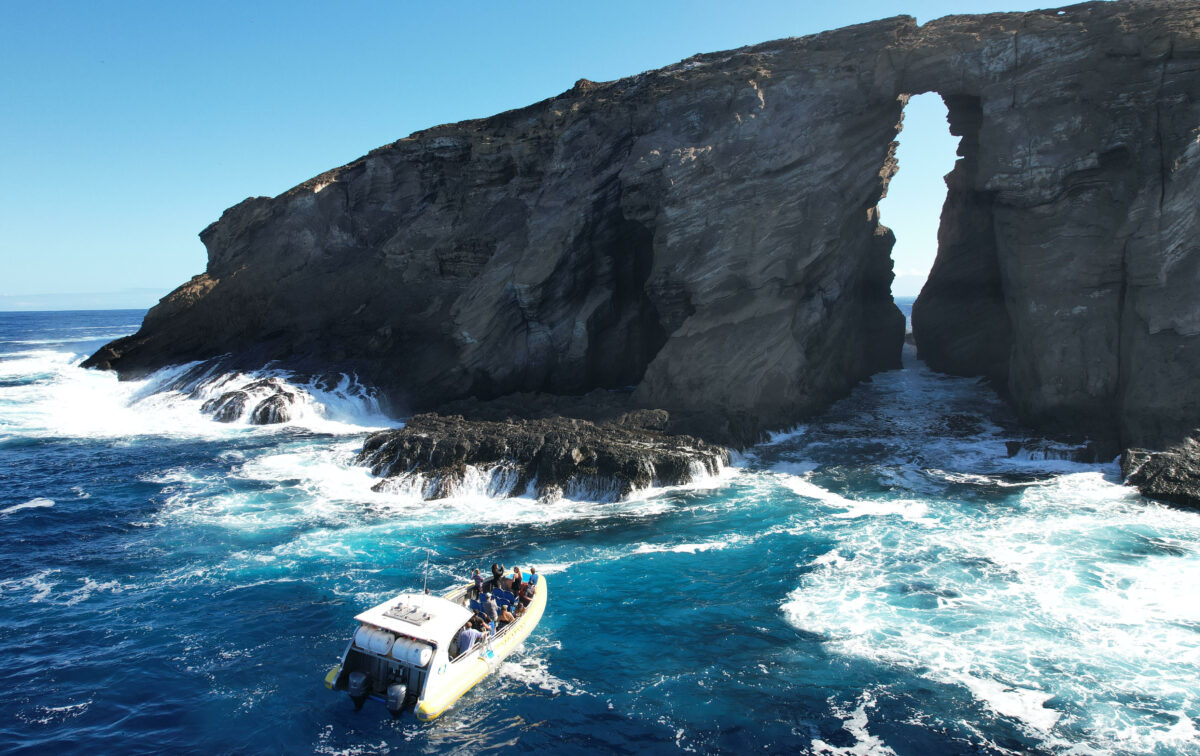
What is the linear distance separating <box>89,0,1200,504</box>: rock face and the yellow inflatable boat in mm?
22305

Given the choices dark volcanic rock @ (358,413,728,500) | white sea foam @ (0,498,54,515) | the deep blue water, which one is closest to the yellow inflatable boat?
the deep blue water

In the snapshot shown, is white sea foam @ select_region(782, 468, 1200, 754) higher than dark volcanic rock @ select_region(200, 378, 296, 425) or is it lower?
lower

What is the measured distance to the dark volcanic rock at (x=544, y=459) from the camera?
28.3 m

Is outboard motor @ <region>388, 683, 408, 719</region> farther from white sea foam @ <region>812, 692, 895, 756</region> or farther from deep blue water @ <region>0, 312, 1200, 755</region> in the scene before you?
white sea foam @ <region>812, 692, 895, 756</region>

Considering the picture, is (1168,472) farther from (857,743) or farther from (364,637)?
(364,637)

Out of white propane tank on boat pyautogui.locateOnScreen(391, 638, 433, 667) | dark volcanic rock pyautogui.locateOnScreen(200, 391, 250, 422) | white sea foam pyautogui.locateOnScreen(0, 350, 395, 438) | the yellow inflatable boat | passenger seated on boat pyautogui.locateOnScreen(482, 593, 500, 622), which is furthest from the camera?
dark volcanic rock pyautogui.locateOnScreen(200, 391, 250, 422)

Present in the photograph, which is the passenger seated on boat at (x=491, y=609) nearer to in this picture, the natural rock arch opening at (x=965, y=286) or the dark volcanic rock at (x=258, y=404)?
the dark volcanic rock at (x=258, y=404)

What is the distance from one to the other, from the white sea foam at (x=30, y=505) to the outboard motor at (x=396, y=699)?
20202 millimetres

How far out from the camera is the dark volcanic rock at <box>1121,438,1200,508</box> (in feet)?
82.1

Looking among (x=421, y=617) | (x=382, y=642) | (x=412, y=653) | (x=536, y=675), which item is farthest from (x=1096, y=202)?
(x=382, y=642)

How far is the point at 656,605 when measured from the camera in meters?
19.0

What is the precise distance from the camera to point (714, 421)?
3350cm

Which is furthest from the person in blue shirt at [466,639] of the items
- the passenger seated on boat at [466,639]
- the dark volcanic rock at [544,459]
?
the dark volcanic rock at [544,459]

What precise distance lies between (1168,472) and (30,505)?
40587 mm
